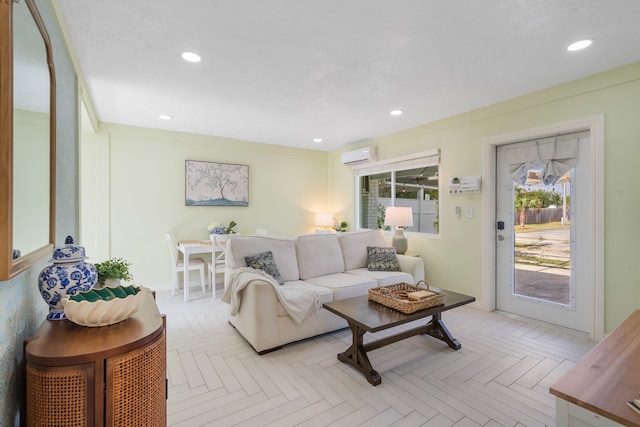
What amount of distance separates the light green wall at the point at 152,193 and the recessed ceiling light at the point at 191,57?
2450mm

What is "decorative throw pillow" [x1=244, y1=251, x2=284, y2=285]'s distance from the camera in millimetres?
2963

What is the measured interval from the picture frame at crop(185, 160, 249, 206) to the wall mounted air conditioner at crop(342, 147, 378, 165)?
177 cm

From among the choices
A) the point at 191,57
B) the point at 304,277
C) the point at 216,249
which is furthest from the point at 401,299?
the point at 216,249

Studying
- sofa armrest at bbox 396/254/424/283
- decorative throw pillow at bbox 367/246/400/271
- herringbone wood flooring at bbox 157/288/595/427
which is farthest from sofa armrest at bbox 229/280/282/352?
sofa armrest at bbox 396/254/424/283

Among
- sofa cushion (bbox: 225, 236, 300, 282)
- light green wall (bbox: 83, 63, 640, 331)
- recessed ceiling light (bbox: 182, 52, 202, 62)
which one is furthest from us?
sofa cushion (bbox: 225, 236, 300, 282)

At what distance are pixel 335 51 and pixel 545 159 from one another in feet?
8.06

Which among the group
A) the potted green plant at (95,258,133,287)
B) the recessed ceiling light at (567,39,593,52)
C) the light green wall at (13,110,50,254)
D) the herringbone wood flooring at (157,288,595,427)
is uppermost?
the recessed ceiling light at (567,39,593,52)

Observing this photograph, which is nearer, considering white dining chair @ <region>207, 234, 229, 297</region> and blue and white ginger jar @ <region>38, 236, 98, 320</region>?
blue and white ginger jar @ <region>38, 236, 98, 320</region>

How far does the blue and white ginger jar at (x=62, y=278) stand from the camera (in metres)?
1.30

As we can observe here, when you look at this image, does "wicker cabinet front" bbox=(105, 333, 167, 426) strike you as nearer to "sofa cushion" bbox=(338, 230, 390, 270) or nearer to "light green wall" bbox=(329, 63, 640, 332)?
"sofa cushion" bbox=(338, 230, 390, 270)

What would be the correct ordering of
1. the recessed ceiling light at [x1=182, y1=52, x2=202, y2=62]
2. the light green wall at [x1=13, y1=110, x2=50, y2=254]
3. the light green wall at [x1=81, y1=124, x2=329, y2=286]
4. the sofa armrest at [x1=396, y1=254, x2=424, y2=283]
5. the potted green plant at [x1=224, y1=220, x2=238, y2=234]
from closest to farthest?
1. the light green wall at [x1=13, y1=110, x2=50, y2=254]
2. the recessed ceiling light at [x1=182, y1=52, x2=202, y2=62]
3. the sofa armrest at [x1=396, y1=254, x2=424, y2=283]
4. the light green wall at [x1=81, y1=124, x2=329, y2=286]
5. the potted green plant at [x1=224, y1=220, x2=238, y2=234]

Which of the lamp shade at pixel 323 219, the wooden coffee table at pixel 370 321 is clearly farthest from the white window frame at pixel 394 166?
the wooden coffee table at pixel 370 321

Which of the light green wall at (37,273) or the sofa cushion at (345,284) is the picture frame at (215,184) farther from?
the sofa cushion at (345,284)

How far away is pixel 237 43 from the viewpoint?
2.20 m
